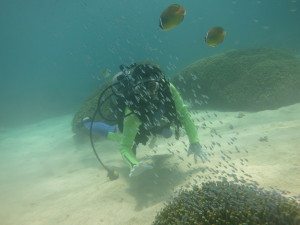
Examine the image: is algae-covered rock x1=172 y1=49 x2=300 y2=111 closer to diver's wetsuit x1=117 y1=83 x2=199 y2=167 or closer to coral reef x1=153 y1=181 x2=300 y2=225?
diver's wetsuit x1=117 y1=83 x2=199 y2=167

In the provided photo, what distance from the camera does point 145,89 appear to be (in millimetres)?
4941

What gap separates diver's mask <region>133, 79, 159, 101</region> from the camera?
16.2ft

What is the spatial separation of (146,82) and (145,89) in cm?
17

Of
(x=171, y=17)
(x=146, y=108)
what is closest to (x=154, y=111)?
(x=146, y=108)

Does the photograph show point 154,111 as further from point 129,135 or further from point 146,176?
point 146,176

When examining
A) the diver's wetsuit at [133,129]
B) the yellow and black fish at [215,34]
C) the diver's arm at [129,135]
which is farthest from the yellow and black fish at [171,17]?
the diver's arm at [129,135]

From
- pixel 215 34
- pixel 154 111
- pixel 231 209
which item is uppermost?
pixel 215 34

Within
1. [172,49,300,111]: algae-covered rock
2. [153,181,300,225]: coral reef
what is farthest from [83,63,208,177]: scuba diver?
[172,49,300,111]: algae-covered rock

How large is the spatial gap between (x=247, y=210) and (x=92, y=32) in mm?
194192

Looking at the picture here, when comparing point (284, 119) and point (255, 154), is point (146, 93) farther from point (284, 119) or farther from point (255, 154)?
point (284, 119)

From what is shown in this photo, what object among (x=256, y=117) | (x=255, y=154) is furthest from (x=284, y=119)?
(x=255, y=154)

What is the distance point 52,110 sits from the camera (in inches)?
1149

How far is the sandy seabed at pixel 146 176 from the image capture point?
4590 millimetres

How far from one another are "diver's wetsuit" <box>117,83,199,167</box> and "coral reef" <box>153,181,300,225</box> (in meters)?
2.43
